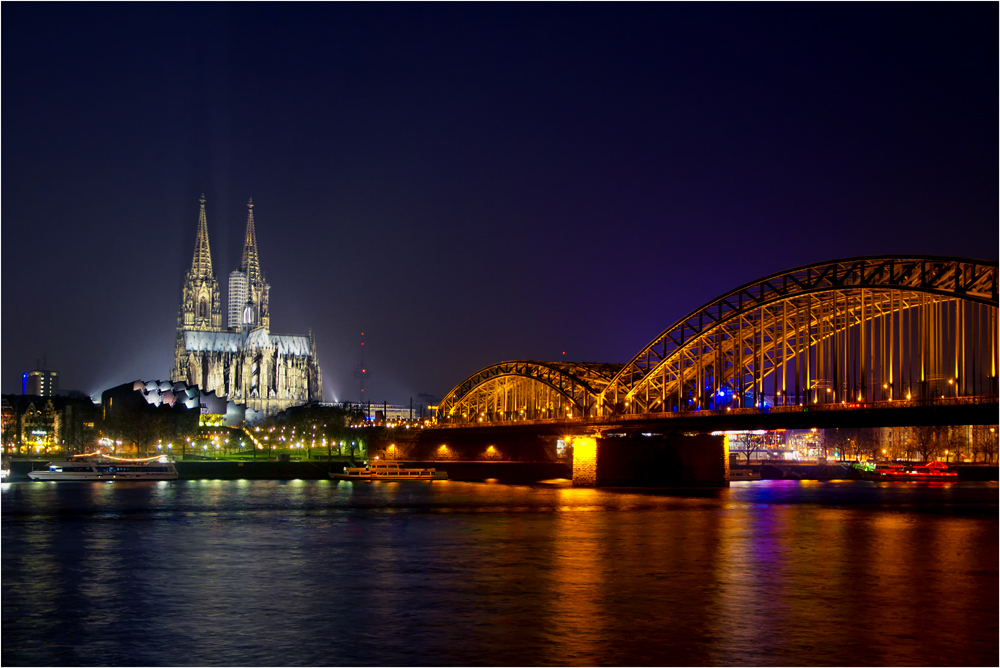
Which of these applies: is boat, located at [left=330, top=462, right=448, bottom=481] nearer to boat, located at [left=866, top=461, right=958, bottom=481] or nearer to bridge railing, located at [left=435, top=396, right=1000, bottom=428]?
bridge railing, located at [left=435, top=396, right=1000, bottom=428]

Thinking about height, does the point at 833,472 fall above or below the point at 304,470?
below

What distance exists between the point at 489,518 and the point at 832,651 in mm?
40685

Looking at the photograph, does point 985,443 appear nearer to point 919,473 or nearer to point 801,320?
point 919,473

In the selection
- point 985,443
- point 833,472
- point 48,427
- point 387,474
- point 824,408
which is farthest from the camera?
point 48,427

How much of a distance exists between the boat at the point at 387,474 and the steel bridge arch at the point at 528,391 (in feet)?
41.3

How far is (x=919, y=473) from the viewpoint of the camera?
137 m

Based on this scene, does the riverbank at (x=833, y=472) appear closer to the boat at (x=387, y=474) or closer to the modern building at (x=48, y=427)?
the boat at (x=387, y=474)

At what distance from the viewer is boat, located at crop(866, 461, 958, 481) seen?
134000 millimetres

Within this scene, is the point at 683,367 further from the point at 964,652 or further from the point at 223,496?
the point at 964,652

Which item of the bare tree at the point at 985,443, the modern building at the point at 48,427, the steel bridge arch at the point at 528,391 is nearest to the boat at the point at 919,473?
the bare tree at the point at 985,443

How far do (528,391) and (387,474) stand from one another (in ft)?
Answer: 81.9

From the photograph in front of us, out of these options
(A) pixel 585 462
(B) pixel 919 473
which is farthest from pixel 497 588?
(B) pixel 919 473

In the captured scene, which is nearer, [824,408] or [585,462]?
[824,408]

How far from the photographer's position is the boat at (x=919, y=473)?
13400cm
